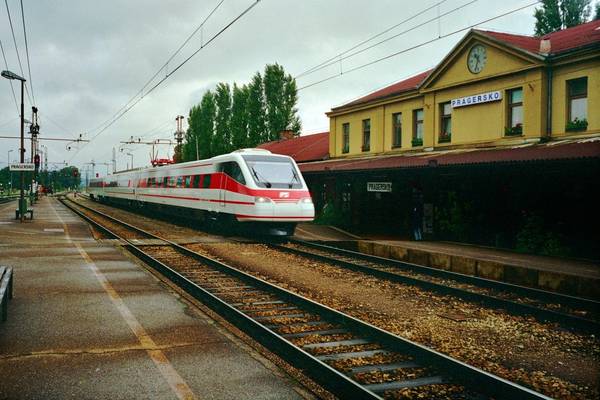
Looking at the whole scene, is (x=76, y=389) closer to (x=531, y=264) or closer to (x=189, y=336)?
(x=189, y=336)

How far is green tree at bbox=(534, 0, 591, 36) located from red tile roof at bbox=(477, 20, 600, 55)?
15.1m

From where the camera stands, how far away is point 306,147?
36688mm

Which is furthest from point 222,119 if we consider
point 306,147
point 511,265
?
point 511,265

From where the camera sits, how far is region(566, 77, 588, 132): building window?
16.6m

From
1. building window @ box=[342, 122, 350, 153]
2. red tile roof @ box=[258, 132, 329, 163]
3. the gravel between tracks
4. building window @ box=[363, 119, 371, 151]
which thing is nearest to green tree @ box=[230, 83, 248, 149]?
red tile roof @ box=[258, 132, 329, 163]

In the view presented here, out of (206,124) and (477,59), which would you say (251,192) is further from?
(206,124)

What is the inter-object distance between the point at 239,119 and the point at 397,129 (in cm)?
2730

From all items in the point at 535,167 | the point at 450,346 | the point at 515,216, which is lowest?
the point at 450,346

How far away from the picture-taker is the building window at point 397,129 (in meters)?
25.0

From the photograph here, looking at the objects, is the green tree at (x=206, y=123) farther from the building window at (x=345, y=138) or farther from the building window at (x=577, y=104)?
the building window at (x=577, y=104)

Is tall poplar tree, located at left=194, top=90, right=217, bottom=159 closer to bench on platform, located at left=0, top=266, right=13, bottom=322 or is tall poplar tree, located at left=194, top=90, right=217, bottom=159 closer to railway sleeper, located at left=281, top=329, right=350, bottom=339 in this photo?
bench on platform, located at left=0, top=266, right=13, bottom=322

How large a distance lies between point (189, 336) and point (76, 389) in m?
1.86

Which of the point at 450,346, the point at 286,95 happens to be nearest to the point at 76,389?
the point at 450,346

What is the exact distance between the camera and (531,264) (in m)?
12.1
